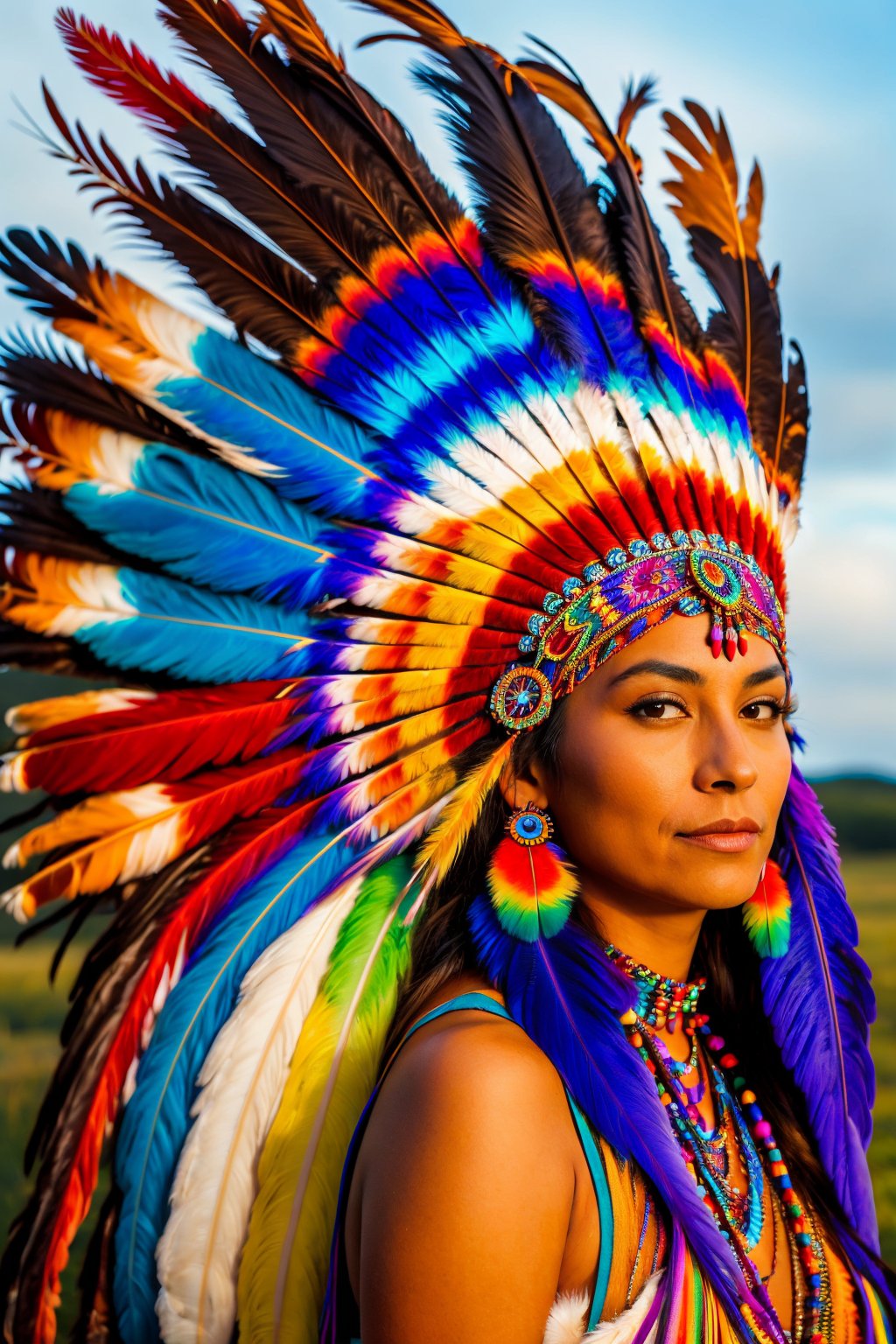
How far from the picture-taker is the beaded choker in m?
2.46

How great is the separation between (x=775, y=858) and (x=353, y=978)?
114 centimetres

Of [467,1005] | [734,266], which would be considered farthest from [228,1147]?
[734,266]

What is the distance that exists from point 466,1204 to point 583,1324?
1.14 ft

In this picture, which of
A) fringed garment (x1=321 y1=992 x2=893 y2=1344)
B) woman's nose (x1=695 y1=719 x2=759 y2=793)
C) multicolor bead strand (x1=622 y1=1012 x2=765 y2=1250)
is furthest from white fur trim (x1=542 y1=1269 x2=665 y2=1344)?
woman's nose (x1=695 y1=719 x2=759 y2=793)

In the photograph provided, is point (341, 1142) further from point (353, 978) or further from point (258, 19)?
point (258, 19)

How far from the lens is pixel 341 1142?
229cm

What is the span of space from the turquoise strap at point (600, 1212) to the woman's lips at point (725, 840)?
522mm

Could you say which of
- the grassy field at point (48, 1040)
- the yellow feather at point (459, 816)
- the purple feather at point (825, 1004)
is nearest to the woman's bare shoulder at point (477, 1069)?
the yellow feather at point (459, 816)

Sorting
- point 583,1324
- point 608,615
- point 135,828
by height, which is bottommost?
point 583,1324

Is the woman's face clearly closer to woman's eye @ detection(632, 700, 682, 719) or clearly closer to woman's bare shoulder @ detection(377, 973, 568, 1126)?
woman's eye @ detection(632, 700, 682, 719)

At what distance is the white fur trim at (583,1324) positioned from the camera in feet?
6.37

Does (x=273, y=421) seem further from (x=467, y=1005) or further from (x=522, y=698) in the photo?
(x=467, y=1005)

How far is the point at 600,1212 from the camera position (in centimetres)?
203

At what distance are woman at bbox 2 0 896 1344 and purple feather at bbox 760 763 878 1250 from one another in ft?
0.85
